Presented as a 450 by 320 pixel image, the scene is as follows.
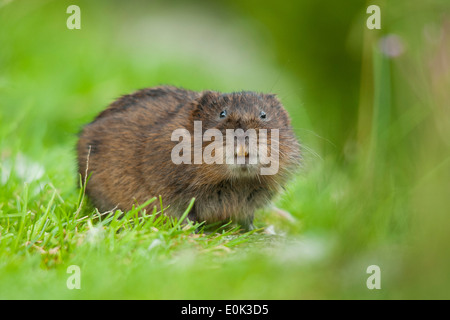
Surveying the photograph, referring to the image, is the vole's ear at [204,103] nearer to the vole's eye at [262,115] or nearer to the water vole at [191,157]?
the water vole at [191,157]

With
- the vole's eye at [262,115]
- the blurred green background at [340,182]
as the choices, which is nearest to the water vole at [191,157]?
the vole's eye at [262,115]

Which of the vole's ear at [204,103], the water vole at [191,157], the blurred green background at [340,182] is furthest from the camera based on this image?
the vole's ear at [204,103]

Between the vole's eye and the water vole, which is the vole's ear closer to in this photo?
the water vole

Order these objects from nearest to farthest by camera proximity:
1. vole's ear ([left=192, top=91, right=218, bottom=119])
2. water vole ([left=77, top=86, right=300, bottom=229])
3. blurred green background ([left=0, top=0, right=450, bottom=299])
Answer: blurred green background ([left=0, top=0, right=450, bottom=299]), water vole ([left=77, top=86, right=300, bottom=229]), vole's ear ([left=192, top=91, right=218, bottom=119])

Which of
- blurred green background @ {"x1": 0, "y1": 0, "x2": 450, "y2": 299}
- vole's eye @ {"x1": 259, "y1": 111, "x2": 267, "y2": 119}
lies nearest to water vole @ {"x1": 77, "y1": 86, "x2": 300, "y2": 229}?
vole's eye @ {"x1": 259, "y1": 111, "x2": 267, "y2": 119}

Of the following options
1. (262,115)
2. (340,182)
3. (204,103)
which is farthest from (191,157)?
(340,182)

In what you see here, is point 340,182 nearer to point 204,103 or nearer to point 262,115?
point 262,115

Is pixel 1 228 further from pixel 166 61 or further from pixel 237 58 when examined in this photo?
pixel 237 58
